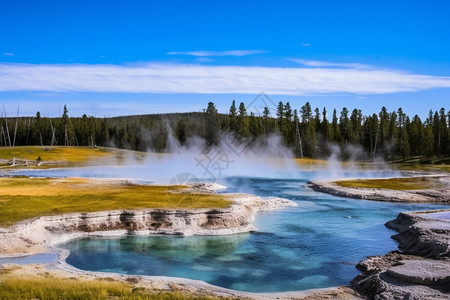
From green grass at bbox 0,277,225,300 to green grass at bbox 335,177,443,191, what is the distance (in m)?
52.4

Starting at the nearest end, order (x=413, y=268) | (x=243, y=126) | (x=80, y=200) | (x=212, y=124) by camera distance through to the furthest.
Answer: (x=413, y=268) < (x=80, y=200) < (x=243, y=126) < (x=212, y=124)

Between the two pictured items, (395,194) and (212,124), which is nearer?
(395,194)

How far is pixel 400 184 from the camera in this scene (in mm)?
68562

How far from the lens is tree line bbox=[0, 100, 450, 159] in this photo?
13500cm

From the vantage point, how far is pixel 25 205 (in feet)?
125

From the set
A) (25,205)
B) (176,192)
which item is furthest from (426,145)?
(25,205)

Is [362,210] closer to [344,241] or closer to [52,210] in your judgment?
[344,241]

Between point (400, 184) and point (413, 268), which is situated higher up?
point (400, 184)

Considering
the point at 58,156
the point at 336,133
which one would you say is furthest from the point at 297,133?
the point at 58,156

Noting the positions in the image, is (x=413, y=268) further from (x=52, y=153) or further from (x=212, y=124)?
(x=212, y=124)

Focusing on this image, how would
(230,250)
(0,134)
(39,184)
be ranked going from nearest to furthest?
(230,250)
(39,184)
(0,134)

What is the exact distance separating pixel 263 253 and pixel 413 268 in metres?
10.2

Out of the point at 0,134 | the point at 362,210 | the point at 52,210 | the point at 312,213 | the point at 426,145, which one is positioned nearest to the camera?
the point at 52,210

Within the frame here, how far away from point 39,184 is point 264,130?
10143cm
